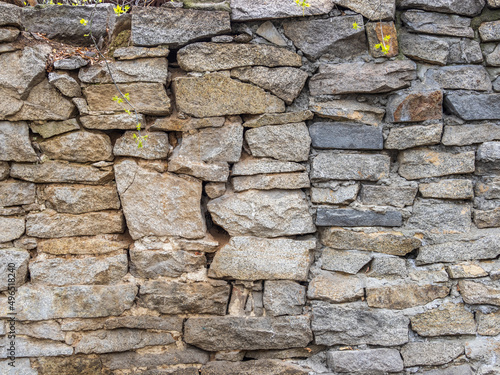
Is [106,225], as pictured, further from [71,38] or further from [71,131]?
[71,38]

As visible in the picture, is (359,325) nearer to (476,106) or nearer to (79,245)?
(476,106)

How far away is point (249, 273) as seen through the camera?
2174 millimetres

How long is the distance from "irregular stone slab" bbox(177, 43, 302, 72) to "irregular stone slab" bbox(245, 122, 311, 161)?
337 millimetres

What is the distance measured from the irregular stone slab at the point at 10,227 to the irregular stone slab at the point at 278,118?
1.26 m

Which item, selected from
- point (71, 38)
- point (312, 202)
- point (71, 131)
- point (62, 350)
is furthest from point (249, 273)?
point (71, 38)

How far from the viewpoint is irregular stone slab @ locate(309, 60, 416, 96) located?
2.14 m

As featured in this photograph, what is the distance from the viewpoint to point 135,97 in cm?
212

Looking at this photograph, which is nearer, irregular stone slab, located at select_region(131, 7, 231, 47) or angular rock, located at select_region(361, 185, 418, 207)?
irregular stone slab, located at select_region(131, 7, 231, 47)

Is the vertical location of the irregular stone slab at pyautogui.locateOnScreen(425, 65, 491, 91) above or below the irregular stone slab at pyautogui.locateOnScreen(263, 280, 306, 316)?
above

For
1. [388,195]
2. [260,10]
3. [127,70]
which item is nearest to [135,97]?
[127,70]

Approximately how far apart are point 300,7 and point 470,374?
6.72 feet

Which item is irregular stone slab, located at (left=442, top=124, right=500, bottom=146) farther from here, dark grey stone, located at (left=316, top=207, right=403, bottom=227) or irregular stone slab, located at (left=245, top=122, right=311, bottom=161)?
irregular stone slab, located at (left=245, top=122, right=311, bottom=161)

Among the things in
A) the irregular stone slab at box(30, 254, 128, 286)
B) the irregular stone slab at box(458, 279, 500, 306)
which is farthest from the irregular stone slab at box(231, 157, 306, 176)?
the irregular stone slab at box(458, 279, 500, 306)

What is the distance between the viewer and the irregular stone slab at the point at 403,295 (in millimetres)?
2164
